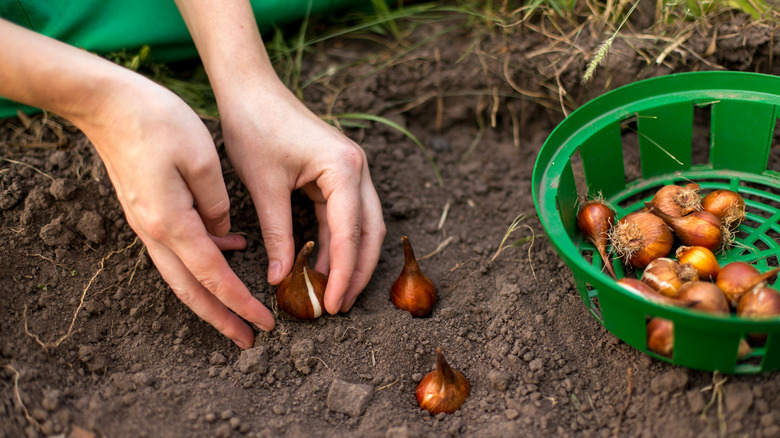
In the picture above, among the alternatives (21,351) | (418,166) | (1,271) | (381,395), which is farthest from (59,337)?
(418,166)

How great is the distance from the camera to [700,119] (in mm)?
2004

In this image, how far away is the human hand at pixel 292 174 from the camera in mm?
1495

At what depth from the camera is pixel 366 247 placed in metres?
1.60

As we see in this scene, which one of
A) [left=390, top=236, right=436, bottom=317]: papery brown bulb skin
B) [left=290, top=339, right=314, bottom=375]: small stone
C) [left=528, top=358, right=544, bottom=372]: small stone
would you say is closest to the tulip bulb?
[left=528, top=358, right=544, bottom=372]: small stone

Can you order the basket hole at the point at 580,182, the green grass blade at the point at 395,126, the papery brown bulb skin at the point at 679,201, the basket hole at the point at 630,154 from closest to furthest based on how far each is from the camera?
1. the papery brown bulb skin at the point at 679,201
2. the basket hole at the point at 580,182
3. the basket hole at the point at 630,154
4. the green grass blade at the point at 395,126

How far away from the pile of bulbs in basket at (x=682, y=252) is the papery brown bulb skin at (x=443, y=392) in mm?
445

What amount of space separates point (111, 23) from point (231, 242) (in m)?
0.89

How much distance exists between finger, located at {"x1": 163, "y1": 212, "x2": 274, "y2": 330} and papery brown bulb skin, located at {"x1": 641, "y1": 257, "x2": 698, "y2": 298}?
3.22ft

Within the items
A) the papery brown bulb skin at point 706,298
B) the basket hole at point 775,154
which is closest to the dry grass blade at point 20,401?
the papery brown bulb skin at point 706,298

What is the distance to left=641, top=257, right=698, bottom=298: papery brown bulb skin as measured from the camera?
4.70ft

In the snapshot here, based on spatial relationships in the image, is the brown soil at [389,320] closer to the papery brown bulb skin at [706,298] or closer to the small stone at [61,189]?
the small stone at [61,189]

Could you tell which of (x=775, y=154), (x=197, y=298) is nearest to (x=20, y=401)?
(x=197, y=298)

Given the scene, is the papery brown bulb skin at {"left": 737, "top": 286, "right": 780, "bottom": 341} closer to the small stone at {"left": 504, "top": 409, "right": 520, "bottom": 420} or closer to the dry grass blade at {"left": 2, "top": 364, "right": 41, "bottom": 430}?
the small stone at {"left": 504, "top": 409, "right": 520, "bottom": 420}

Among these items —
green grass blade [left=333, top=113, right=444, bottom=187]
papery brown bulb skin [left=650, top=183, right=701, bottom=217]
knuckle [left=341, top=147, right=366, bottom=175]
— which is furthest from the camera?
green grass blade [left=333, top=113, right=444, bottom=187]
